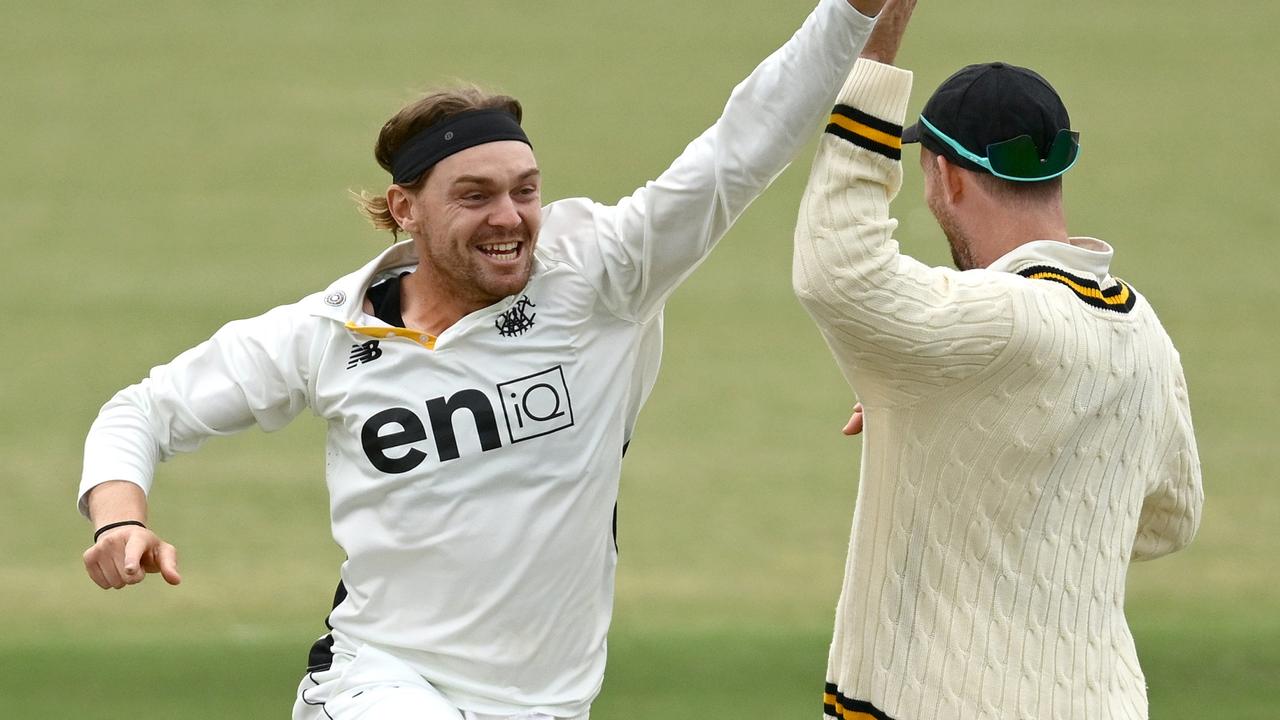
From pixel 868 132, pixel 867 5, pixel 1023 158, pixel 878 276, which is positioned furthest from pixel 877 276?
pixel 867 5

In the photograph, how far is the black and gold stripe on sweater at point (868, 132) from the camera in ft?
10.8

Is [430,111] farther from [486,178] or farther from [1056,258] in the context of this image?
[1056,258]

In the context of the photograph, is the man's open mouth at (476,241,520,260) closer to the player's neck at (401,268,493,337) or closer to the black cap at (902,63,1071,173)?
the player's neck at (401,268,493,337)

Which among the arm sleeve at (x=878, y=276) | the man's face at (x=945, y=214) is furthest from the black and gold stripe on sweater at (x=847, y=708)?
the man's face at (x=945, y=214)

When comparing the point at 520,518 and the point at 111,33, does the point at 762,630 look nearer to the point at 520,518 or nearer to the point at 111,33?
the point at 520,518

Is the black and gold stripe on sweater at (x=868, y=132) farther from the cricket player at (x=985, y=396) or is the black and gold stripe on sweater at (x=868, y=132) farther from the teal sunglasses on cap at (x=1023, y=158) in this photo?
the teal sunglasses on cap at (x=1023, y=158)

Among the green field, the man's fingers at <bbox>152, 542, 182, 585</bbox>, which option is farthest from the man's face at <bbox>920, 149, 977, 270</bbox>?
the man's fingers at <bbox>152, 542, 182, 585</bbox>

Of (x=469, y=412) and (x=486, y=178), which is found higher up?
(x=486, y=178)

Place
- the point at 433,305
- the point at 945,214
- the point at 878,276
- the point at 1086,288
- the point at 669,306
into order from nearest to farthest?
the point at 878,276 < the point at 1086,288 < the point at 945,214 < the point at 433,305 < the point at 669,306

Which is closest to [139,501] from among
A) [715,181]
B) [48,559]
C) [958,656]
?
[715,181]

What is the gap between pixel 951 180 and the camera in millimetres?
3441

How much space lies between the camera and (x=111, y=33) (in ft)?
54.9

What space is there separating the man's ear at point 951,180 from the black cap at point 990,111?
0.05 feet

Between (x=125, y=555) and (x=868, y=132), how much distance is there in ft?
5.22
